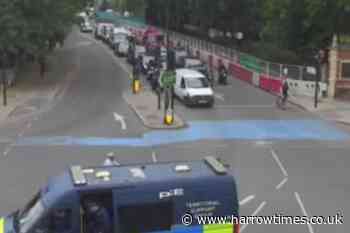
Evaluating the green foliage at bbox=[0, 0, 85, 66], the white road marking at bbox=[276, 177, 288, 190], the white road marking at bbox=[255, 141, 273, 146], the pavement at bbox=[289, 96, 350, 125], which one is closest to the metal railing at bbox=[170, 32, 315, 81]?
the pavement at bbox=[289, 96, 350, 125]

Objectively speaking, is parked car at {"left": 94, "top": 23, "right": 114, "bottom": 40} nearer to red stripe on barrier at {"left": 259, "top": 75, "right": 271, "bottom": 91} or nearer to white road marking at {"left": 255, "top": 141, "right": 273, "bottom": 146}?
red stripe on barrier at {"left": 259, "top": 75, "right": 271, "bottom": 91}

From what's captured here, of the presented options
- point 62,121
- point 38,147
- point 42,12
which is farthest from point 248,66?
point 38,147

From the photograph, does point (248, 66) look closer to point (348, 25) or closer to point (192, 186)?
point (348, 25)

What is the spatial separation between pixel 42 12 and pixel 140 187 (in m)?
32.6

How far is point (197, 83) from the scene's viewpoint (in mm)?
39031

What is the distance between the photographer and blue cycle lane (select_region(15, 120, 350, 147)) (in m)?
28.1

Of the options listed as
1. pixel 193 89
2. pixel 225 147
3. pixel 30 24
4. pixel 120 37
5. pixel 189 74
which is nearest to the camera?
pixel 225 147

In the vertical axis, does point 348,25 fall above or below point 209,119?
above

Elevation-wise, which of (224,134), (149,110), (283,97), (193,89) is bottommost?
(224,134)

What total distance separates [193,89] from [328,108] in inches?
286

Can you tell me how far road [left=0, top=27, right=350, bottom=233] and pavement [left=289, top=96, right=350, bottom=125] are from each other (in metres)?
0.76

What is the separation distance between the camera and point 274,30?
171 ft

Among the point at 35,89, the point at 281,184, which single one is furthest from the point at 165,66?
the point at 281,184

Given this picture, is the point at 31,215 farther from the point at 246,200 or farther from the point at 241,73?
the point at 241,73
